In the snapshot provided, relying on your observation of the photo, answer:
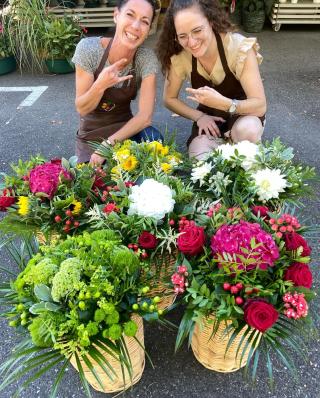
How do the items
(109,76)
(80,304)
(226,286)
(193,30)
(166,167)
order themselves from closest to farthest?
(80,304), (226,286), (166,167), (193,30), (109,76)

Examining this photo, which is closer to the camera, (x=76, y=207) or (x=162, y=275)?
(x=162, y=275)

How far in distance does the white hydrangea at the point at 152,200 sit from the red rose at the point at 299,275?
51cm

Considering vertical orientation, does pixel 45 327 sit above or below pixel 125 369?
above

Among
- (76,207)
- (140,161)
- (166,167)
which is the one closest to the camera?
(76,207)

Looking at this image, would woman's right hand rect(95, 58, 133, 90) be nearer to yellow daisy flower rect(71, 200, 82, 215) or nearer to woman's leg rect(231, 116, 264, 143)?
woman's leg rect(231, 116, 264, 143)

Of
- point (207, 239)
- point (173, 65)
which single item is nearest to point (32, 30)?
point (173, 65)

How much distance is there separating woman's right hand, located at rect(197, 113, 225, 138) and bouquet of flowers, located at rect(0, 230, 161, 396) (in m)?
1.40

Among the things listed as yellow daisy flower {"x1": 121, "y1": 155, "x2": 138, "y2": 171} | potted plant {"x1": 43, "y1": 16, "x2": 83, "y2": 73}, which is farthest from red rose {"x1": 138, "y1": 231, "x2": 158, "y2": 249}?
potted plant {"x1": 43, "y1": 16, "x2": 83, "y2": 73}

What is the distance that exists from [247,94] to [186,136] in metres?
1.16

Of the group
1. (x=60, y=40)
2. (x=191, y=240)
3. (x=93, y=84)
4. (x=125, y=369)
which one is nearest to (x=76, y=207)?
(x=191, y=240)

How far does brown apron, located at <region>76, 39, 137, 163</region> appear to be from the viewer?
7.85 feet

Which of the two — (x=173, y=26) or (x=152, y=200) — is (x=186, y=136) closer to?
(x=173, y=26)

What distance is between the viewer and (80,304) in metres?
1.08

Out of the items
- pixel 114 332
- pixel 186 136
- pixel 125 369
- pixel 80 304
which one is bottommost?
pixel 125 369
